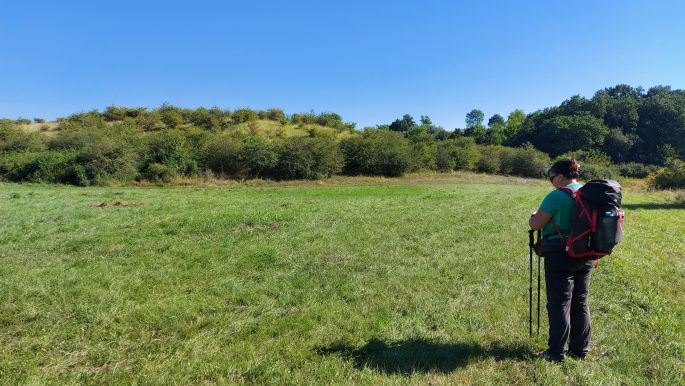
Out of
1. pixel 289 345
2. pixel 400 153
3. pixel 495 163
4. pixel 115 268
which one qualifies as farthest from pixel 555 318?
pixel 495 163

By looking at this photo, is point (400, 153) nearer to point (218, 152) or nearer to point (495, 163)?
point (495, 163)

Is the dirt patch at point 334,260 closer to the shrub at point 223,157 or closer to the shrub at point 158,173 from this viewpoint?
the shrub at point 158,173

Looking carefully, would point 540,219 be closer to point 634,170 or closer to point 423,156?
point 423,156

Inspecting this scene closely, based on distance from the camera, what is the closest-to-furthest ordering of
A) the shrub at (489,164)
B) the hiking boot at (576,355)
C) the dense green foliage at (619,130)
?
1. the hiking boot at (576,355)
2. the shrub at (489,164)
3. the dense green foliage at (619,130)

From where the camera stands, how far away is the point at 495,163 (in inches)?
1945

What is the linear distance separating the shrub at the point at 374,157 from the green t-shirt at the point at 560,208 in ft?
120

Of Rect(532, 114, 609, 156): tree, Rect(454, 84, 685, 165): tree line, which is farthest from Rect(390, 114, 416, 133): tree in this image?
Rect(532, 114, 609, 156): tree

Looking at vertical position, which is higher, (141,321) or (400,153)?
(400,153)

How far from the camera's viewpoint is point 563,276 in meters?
3.67

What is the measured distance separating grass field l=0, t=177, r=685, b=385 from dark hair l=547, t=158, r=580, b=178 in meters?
1.92

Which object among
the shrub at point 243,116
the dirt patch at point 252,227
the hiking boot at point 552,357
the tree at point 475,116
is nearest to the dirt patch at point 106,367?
the hiking boot at point 552,357

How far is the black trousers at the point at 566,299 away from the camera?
3.65 meters

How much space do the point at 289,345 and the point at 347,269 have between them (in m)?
2.95

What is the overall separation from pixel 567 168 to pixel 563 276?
111 cm
